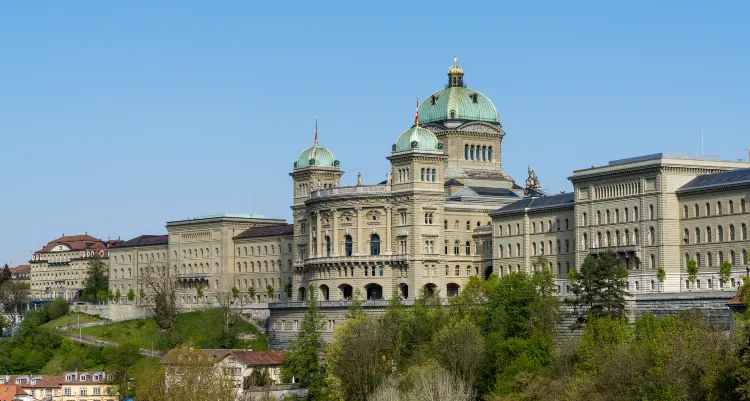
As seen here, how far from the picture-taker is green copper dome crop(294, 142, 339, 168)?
18412cm

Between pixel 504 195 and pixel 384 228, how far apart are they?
65.6 feet

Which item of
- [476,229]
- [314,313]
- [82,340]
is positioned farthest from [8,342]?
[476,229]

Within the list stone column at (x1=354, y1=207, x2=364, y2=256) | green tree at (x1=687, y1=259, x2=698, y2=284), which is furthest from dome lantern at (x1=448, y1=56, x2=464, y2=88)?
green tree at (x1=687, y1=259, x2=698, y2=284)

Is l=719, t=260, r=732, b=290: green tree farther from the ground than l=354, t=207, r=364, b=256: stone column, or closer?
closer

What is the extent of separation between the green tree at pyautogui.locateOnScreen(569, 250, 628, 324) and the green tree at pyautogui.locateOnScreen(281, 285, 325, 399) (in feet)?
80.1

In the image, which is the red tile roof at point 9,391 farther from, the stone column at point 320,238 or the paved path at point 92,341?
the stone column at point 320,238

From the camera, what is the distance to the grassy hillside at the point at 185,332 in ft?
565

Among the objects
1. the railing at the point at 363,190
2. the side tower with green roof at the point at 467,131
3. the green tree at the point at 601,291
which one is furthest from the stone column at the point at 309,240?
the green tree at the point at 601,291

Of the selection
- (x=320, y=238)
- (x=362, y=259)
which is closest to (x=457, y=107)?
(x=320, y=238)

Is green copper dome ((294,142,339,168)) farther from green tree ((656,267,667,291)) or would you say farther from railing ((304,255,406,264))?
green tree ((656,267,667,291))

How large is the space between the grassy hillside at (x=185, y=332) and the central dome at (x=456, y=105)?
1354 inches

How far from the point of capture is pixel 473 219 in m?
175

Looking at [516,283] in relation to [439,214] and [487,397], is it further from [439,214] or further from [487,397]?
[439,214]

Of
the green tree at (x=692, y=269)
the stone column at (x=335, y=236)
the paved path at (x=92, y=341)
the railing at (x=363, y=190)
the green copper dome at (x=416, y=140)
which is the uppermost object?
the green copper dome at (x=416, y=140)
